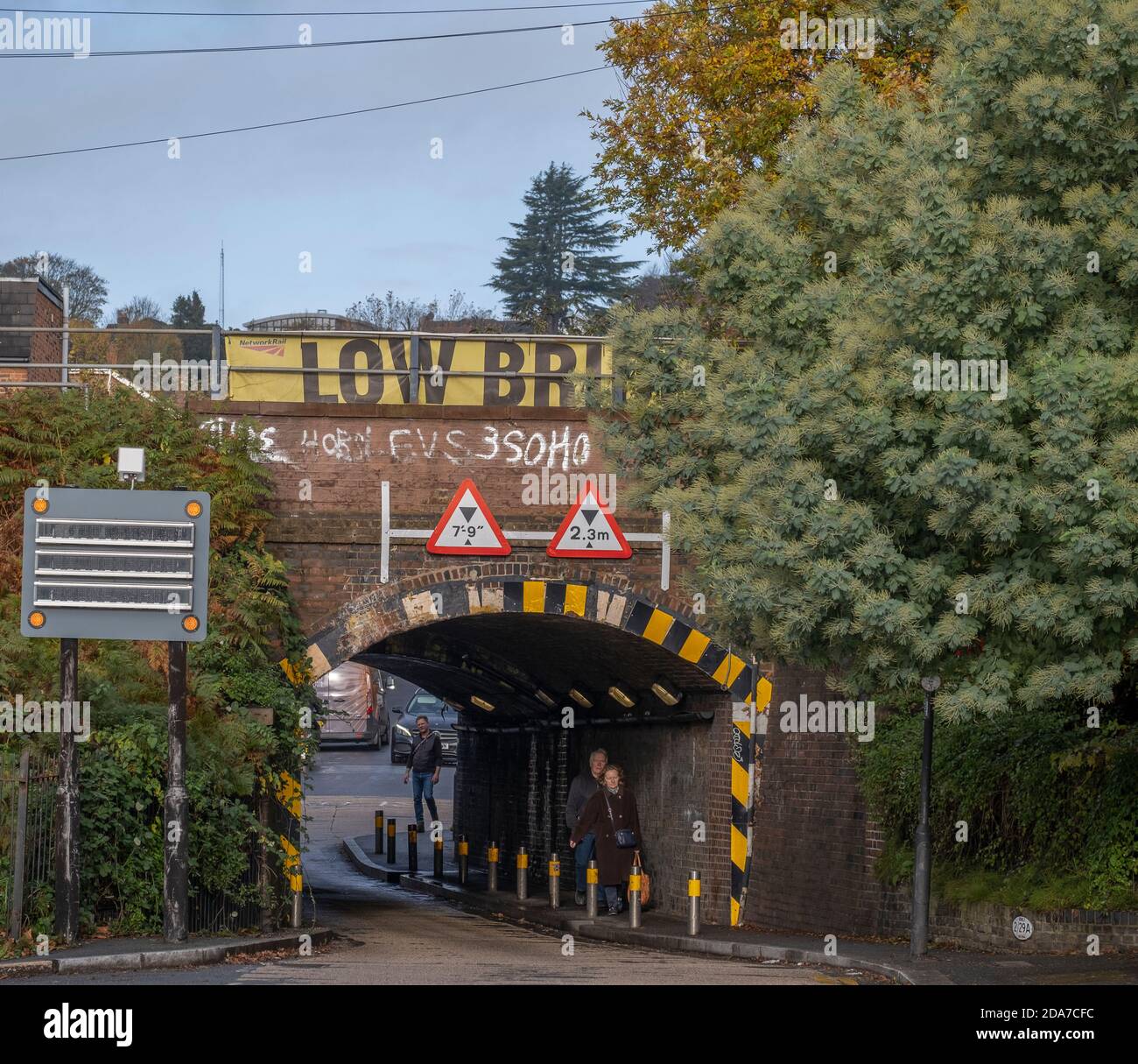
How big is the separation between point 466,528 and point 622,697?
5.90 m

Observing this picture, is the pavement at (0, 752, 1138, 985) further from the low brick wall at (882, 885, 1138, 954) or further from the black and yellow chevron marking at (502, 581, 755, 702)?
the black and yellow chevron marking at (502, 581, 755, 702)

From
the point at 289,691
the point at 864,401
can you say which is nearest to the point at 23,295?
the point at 289,691

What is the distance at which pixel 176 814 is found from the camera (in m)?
14.1

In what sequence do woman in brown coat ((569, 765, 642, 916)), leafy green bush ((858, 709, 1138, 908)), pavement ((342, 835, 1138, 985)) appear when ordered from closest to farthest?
pavement ((342, 835, 1138, 985)), leafy green bush ((858, 709, 1138, 908)), woman in brown coat ((569, 765, 642, 916))

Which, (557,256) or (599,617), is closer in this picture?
(599,617)

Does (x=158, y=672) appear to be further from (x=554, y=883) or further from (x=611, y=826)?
(x=554, y=883)

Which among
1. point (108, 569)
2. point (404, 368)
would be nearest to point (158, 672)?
point (108, 569)

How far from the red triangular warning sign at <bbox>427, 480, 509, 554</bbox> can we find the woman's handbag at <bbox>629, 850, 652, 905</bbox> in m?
4.51

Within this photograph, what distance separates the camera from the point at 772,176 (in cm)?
2092

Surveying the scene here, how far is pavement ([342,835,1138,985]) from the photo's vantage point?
12980 millimetres

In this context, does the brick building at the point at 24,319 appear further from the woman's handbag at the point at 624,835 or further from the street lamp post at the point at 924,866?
the street lamp post at the point at 924,866

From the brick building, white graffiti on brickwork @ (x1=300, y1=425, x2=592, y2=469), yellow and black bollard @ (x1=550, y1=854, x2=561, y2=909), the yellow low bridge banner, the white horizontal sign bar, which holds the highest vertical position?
the brick building

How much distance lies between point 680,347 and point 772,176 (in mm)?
6364

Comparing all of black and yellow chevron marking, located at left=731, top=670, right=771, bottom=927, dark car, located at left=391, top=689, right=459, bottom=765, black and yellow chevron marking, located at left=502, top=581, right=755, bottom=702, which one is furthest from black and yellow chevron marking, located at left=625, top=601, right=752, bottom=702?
dark car, located at left=391, top=689, right=459, bottom=765
